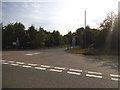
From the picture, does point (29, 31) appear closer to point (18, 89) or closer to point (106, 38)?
point (106, 38)

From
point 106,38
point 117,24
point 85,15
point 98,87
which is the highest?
point 85,15

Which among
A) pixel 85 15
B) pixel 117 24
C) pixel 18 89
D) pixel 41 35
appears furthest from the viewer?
pixel 41 35

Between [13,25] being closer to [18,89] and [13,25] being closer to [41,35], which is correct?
[41,35]

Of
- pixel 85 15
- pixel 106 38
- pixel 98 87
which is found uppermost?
pixel 85 15

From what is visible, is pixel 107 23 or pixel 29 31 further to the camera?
pixel 29 31

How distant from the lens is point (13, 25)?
179 ft

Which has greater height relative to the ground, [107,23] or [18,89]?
[107,23]

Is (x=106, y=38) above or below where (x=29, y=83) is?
above

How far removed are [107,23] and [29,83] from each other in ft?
77.6

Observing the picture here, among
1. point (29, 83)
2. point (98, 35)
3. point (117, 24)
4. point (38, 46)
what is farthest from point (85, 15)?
point (29, 83)

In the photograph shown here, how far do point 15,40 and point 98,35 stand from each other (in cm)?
3013

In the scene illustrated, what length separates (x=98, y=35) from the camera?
29703 millimetres

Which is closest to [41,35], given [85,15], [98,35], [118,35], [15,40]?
[15,40]

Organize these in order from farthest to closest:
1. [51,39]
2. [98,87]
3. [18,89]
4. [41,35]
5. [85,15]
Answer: [51,39] < [41,35] < [85,15] < [98,87] < [18,89]
